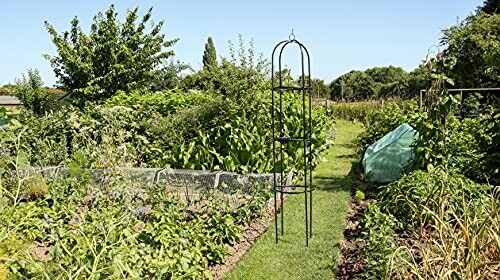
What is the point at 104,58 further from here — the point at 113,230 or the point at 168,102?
the point at 113,230

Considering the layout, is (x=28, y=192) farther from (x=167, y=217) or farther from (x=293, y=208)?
(x=293, y=208)

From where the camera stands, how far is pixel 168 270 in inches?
122

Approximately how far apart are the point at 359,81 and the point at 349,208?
1406 inches

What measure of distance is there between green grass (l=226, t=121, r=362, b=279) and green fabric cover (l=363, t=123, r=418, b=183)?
17.5 inches

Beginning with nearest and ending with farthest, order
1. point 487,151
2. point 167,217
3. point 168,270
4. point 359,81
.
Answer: point 168,270 < point 167,217 < point 487,151 < point 359,81

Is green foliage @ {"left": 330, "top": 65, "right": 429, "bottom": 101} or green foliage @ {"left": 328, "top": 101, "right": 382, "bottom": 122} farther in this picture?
green foliage @ {"left": 330, "top": 65, "right": 429, "bottom": 101}

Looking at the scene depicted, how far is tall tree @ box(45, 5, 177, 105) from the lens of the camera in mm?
18677

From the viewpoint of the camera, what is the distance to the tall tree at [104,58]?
1868 centimetres

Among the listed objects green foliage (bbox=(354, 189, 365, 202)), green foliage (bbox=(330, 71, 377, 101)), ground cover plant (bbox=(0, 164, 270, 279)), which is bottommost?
green foliage (bbox=(354, 189, 365, 202))

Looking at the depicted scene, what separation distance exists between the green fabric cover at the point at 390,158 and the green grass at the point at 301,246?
44 centimetres

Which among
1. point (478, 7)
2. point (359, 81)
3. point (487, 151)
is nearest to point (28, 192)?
point (487, 151)

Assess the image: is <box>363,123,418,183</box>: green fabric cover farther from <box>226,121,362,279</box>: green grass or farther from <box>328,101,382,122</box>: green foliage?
<box>328,101,382,122</box>: green foliage

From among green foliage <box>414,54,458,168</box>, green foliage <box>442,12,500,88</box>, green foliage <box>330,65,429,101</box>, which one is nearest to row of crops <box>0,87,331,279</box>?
green foliage <box>414,54,458,168</box>

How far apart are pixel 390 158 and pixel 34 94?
17198 millimetres
